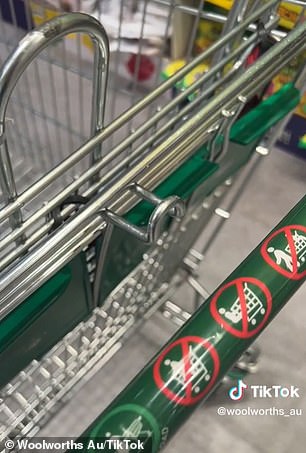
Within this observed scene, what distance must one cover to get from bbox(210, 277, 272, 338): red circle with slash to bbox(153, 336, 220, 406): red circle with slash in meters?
0.03

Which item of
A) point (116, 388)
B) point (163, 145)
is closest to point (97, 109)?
point (163, 145)

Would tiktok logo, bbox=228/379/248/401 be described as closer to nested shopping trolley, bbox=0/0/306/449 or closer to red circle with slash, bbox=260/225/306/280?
nested shopping trolley, bbox=0/0/306/449

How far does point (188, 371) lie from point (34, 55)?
10.8 inches

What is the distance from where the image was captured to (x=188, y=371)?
0.38 m

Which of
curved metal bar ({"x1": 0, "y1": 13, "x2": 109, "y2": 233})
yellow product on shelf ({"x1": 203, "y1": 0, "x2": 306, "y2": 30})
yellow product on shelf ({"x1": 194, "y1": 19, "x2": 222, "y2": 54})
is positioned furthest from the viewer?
yellow product on shelf ({"x1": 194, "y1": 19, "x2": 222, "y2": 54})

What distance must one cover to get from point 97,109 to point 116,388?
74 cm

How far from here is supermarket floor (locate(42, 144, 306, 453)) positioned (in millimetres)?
1015

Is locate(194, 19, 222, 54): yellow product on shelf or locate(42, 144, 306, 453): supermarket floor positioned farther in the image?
locate(194, 19, 222, 54): yellow product on shelf

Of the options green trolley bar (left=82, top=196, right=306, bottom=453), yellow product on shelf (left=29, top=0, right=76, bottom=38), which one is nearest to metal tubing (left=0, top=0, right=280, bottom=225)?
green trolley bar (left=82, top=196, right=306, bottom=453)

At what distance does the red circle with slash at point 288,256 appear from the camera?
445 mm

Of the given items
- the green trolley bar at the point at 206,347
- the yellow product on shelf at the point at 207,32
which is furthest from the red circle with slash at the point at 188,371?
the yellow product on shelf at the point at 207,32

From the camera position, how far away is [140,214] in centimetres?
52

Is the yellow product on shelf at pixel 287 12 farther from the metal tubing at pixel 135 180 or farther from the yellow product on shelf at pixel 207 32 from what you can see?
the metal tubing at pixel 135 180

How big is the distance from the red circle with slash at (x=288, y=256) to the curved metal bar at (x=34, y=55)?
0.73 ft
